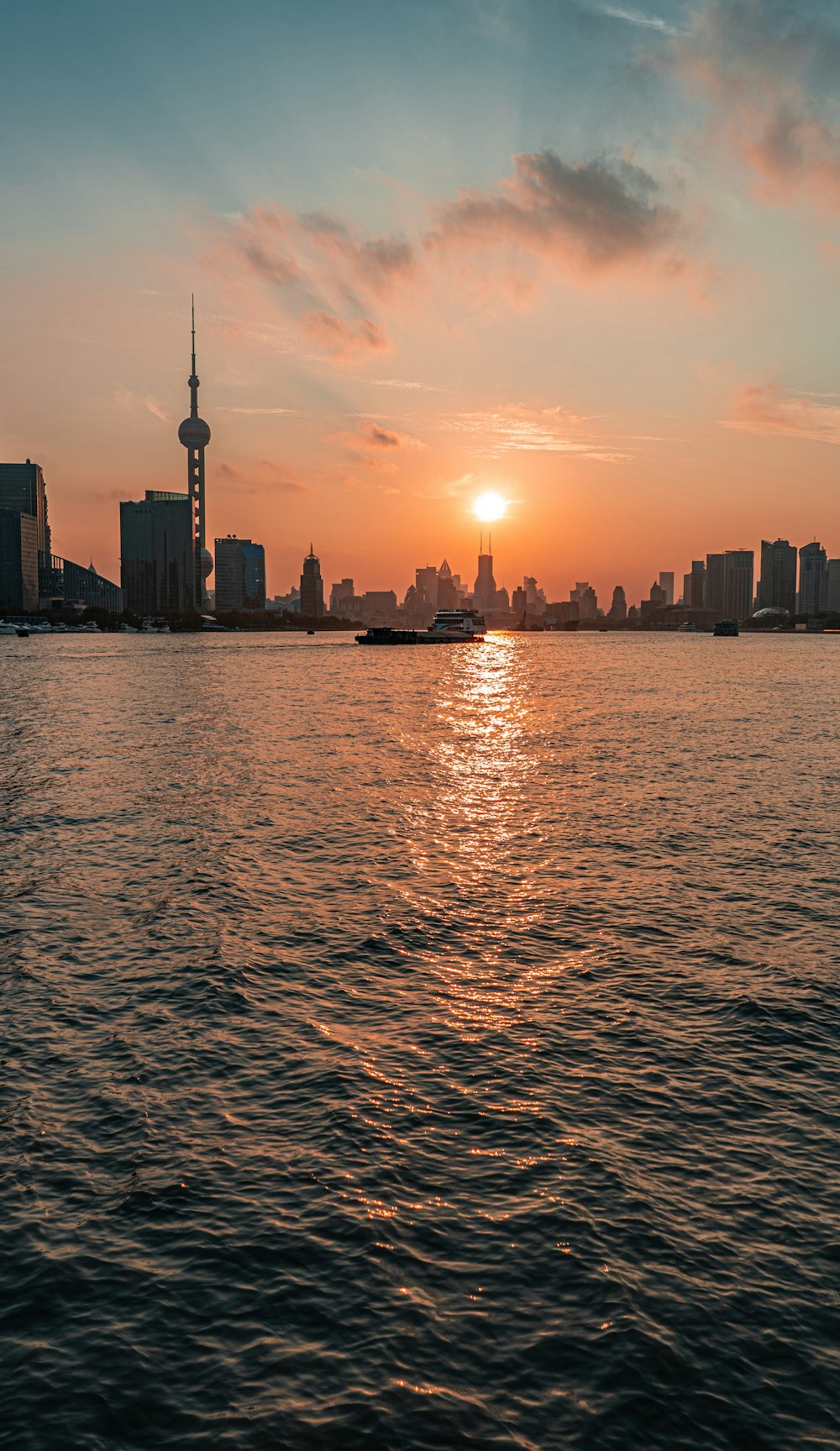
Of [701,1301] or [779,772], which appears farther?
[779,772]

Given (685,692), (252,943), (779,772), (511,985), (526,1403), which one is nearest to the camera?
(526,1403)

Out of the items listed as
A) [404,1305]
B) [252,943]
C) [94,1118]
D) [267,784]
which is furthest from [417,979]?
[267,784]

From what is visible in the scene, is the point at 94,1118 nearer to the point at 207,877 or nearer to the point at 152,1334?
the point at 152,1334

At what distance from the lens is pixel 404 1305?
12.8 metres

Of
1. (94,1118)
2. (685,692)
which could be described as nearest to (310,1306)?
(94,1118)

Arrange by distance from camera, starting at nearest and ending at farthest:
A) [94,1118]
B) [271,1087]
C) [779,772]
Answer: [94,1118] < [271,1087] < [779,772]

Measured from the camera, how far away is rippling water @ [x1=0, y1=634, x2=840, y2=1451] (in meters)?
11.5

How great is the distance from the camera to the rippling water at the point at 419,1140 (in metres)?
11.5

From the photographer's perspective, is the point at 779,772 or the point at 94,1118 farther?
the point at 779,772

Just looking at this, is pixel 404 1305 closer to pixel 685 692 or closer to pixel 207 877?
pixel 207 877

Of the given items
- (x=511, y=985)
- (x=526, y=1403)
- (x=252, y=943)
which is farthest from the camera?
(x=252, y=943)

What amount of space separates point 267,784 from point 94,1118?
3903 cm

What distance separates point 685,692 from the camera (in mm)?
136250

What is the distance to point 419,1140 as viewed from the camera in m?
16.8
